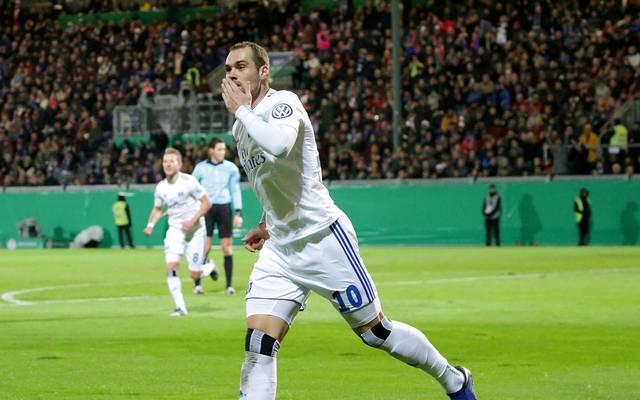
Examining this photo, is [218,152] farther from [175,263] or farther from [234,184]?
[175,263]

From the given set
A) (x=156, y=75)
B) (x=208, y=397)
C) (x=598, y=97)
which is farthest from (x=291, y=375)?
(x=156, y=75)

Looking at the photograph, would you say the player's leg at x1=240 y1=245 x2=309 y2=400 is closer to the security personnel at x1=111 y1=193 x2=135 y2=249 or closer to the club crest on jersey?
the club crest on jersey

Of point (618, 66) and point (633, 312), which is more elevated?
point (618, 66)

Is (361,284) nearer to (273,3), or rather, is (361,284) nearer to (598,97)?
(598,97)

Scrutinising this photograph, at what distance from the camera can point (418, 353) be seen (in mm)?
7562

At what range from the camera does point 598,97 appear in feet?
121

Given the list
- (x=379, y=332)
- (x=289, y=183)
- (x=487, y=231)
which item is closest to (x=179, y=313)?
(x=379, y=332)

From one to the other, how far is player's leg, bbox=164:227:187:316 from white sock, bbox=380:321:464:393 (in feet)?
28.9

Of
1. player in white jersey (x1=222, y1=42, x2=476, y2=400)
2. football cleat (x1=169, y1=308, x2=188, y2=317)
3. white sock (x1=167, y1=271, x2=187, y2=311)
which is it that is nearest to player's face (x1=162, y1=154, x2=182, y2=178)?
white sock (x1=167, y1=271, x2=187, y2=311)

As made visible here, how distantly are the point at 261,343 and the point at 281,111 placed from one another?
133cm

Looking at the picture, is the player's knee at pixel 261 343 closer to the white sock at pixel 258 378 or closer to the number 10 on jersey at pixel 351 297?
the white sock at pixel 258 378

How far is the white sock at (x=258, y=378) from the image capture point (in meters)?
6.93

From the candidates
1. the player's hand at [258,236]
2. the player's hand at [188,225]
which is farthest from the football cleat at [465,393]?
the player's hand at [188,225]

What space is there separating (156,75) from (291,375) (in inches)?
1489
